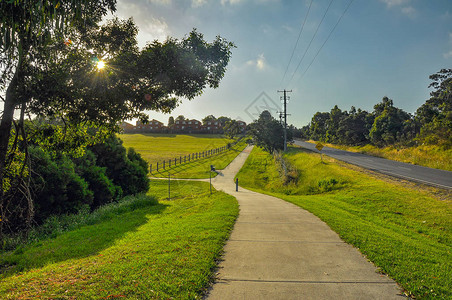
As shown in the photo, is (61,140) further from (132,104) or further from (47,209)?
(47,209)

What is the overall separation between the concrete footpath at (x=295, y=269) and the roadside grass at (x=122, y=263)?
51 cm

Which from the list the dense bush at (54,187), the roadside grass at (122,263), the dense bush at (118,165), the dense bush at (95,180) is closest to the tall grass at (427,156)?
the roadside grass at (122,263)

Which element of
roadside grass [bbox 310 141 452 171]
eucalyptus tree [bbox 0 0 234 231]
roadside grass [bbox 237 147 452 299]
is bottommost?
roadside grass [bbox 237 147 452 299]

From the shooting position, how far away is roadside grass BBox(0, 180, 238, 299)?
4039 mm

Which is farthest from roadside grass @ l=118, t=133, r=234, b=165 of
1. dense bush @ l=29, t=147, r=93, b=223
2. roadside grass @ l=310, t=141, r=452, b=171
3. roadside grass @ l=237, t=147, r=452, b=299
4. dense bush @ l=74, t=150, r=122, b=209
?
roadside grass @ l=310, t=141, r=452, b=171

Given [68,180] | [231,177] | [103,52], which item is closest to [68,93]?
[103,52]

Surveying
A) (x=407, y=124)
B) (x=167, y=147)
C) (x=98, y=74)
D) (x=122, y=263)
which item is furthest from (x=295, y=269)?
(x=167, y=147)

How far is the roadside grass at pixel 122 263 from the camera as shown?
404 cm

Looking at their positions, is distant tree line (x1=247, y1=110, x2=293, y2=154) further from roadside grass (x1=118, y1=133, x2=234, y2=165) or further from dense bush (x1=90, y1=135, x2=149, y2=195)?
dense bush (x1=90, y1=135, x2=149, y2=195)

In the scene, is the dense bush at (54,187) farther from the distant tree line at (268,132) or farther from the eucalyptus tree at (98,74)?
the distant tree line at (268,132)

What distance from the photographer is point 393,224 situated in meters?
9.23

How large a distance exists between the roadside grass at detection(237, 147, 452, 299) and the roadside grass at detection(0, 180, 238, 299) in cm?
375

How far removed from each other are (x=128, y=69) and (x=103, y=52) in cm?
169

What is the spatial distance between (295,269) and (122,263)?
3.72m
